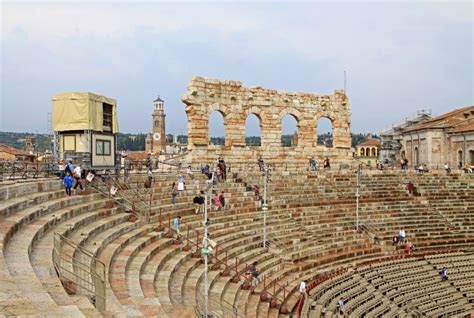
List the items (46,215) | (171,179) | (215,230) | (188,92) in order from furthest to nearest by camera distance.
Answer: (188,92), (171,179), (215,230), (46,215)

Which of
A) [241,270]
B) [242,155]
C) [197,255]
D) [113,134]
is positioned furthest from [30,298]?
[242,155]

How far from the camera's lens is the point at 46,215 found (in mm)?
12836

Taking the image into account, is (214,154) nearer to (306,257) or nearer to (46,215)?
(306,257)

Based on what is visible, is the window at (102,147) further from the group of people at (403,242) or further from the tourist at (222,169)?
the group of people at (403,242)

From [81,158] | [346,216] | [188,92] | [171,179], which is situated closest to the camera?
[81,158]

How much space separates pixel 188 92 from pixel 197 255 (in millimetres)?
13454

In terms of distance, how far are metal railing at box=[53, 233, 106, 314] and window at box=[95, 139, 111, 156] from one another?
7.73 m

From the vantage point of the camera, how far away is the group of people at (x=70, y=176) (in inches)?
610

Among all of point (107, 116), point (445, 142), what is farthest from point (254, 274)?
point (445, 142)

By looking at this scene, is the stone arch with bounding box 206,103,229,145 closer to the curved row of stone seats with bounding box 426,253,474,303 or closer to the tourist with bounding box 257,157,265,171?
the tourist with bounding box 257,157,265,171

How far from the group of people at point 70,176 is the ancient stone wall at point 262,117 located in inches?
426

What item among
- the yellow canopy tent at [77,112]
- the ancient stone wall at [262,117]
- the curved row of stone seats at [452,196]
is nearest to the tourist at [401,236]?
the curved row of stone seats at [452,196]

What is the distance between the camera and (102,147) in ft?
60.5

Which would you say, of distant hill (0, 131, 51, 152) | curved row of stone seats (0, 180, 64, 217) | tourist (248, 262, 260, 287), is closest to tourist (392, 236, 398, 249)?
tourist (248, 262, 260, 287)
